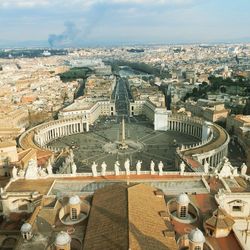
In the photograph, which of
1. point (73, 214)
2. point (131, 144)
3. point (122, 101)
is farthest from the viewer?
point (122, 101)

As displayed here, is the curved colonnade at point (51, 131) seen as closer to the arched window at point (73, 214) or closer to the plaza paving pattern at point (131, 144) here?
the plaza paving pattern at point (131, 144)

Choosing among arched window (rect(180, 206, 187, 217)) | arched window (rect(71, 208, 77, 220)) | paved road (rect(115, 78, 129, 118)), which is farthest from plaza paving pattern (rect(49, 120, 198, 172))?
arched window (rect(71, 208, 77, 220))

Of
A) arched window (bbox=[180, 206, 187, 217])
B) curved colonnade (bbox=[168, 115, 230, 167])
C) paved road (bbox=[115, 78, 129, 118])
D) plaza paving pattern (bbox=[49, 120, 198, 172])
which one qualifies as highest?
arched window (bbox=[180, 206, 187, 217])

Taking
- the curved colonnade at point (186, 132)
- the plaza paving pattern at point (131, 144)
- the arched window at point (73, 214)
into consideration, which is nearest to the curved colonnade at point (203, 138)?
the curved colonnade at point (186, 132)

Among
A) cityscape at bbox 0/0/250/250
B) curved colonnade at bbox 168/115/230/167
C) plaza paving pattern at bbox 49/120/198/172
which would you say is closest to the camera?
cityscape at bbox 0/0/250/250

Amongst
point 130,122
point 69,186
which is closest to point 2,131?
point 130,122

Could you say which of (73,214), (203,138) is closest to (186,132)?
(203,138)

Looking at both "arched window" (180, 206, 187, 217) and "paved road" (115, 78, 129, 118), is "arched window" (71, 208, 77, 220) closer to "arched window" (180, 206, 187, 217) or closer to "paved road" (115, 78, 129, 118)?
"arched window" (180, 206, 187, 217)

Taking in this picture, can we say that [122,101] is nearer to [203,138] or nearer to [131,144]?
[131,144]
